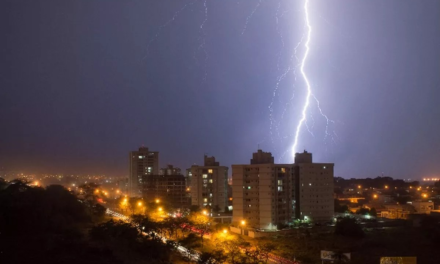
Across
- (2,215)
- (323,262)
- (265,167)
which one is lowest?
(323,262)

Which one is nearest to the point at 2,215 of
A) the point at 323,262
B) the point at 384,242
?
the point at 323,262

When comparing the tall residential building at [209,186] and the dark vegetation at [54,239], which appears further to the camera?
the tall residential building at [209,186]

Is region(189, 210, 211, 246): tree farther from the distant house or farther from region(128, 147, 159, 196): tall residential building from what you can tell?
region(128, 147, 159, 196): tall residential building

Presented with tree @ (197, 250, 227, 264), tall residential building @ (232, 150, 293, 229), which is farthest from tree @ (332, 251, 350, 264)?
tall residential building @ (232, 150, 293, 229)

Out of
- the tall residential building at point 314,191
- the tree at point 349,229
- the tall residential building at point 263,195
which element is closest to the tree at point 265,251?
the tree at point 349,229

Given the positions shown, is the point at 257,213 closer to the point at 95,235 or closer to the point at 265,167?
the point at 265,167

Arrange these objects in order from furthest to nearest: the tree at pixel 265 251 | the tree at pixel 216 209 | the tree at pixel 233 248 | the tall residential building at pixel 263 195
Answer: the tree at pixel 216 209
the tall residential building at pixel 263 195
the tree at pixel 265 251
the tree at pixel 233 248

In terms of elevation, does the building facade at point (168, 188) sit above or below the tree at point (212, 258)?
above

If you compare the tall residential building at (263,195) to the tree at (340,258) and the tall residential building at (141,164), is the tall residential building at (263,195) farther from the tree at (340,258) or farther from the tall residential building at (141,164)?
the tall residential building at (141,164)
